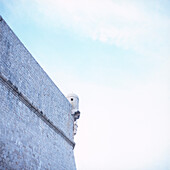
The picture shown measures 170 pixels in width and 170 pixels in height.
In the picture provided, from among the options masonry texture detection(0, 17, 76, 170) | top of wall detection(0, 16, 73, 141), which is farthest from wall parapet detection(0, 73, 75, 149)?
top of wall detection(0, 16, 73, 141)

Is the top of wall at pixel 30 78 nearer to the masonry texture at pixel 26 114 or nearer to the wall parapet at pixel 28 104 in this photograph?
the masonry texture at pixel 26 114

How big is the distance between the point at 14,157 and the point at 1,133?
77cm

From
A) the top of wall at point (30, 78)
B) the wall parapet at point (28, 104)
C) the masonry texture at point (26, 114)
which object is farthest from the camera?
the top of wall at point (30, 78)

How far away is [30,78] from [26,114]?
54.4 inches

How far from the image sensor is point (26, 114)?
6926mm

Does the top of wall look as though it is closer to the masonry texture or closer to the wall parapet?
the masonry texture

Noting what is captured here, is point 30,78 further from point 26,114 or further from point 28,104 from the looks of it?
point 26,114

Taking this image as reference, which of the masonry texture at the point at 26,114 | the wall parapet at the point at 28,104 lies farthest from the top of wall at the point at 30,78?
the wall parapet at the point at 28,104

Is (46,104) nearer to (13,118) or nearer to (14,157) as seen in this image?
(13,118)

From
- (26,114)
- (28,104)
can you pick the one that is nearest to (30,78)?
(28,104)

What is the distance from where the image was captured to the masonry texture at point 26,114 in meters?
5.84

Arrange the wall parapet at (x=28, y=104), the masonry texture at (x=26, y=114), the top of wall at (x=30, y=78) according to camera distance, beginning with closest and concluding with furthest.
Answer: the masonry texture at (x=26, y=114), the wall parapet at (x=28, y=104), the top of wall at (x=30, y=78)

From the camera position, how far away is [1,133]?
17.8 feet

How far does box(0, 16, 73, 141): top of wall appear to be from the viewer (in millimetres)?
6441
